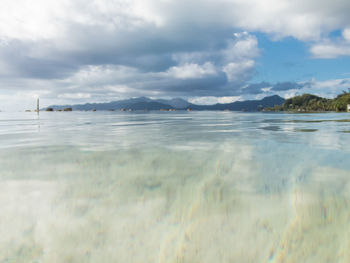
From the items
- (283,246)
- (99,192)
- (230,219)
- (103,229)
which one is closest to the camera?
(283,246)

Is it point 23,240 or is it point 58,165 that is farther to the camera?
point 58,165

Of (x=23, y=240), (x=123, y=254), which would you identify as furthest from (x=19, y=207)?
(x=123, y=254)

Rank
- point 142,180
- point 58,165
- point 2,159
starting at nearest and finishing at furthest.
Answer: point 142,180 → point 58,165 → point 2,159

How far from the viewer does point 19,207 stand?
446cm

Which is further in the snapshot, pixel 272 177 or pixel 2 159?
pixel 2 159

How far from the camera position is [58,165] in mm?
7680

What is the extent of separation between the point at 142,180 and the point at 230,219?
2.80 m

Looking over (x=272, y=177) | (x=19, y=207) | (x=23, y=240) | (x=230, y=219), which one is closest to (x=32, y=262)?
(x=23, y=240)

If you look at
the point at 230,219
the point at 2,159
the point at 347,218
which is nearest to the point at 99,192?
the point at 230,219

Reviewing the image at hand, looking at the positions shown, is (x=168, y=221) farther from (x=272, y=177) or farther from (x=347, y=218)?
(x=272, y=177)

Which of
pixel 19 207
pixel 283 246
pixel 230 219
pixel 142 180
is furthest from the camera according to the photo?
pixel 142 180

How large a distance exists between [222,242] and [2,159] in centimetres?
893

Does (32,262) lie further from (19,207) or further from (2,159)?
(2,159)

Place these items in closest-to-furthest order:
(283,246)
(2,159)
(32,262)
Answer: (32,262)
(283,246)
(2,159)
